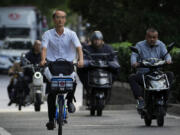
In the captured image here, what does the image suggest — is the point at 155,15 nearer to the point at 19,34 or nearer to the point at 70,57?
the point at 70,57

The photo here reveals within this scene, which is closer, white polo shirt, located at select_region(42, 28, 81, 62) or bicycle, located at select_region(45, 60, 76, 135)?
bicycle, located at select_region(45, 60, 76, 135)

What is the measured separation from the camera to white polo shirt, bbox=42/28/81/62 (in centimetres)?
978

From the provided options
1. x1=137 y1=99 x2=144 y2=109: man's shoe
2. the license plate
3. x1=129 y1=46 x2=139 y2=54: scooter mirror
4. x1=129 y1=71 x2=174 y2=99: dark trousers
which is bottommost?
x1=137 y1=99 x2=144 y2=109: man's shoe

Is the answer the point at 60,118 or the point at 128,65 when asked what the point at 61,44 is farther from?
the point at 128,65

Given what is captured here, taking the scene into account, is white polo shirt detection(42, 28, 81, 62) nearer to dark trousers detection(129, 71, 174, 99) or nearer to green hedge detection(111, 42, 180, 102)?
dark trousers detection(129, 71, 174, 99)

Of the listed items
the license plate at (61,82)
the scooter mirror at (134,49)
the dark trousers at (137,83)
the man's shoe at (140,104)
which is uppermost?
the scooter mirror at (134,49)

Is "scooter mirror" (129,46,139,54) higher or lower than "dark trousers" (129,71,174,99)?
higher

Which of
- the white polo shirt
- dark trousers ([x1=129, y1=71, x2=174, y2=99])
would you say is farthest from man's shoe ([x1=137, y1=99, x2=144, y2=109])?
the white polo shirt

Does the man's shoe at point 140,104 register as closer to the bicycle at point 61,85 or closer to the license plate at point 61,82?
the bicycle at point 61,85

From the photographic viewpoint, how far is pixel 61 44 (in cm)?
978

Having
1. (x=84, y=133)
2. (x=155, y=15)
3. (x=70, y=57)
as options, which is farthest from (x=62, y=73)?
(x=155, y=15)

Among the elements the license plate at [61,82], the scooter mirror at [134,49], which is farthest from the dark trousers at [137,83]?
the license plate at [61,82]

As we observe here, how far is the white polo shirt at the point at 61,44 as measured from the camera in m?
9.78

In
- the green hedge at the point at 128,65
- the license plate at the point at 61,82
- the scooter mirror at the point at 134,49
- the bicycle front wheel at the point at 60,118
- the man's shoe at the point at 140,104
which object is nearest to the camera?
the bicycle front wheel at the point at 60,118
